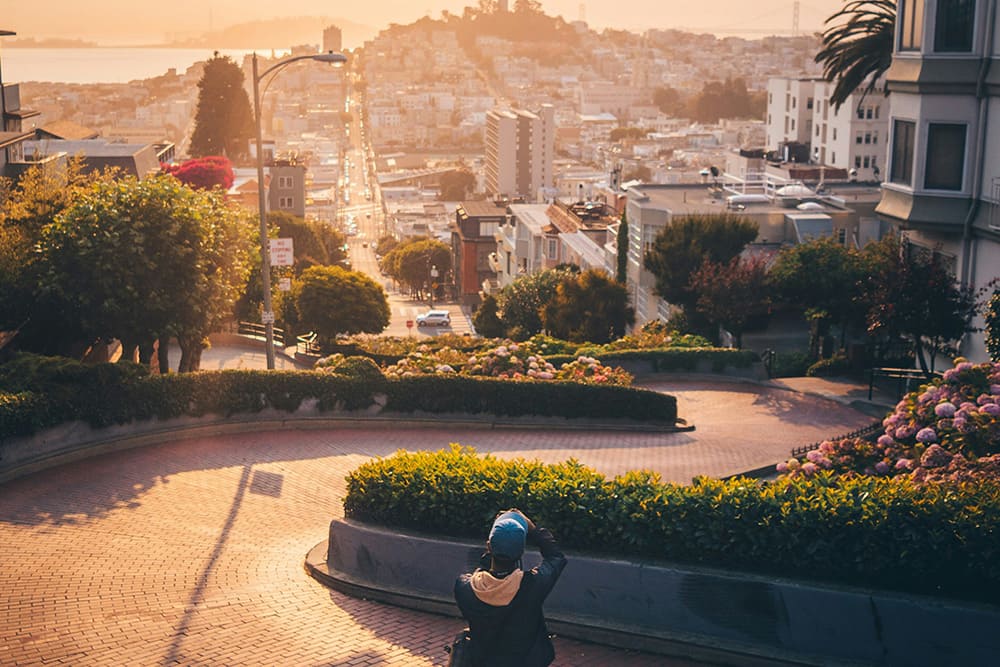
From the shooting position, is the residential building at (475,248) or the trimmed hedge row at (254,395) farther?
the residential building at (475,248)

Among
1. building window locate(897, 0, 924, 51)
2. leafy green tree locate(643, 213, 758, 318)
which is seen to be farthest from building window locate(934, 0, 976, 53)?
leafy green tree locate(643, 213, 758, 318)

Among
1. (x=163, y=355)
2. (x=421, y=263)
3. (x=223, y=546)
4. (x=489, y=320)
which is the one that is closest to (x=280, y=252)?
(x=163, y=355)

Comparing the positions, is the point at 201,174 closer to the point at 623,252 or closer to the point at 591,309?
the point at 623,252

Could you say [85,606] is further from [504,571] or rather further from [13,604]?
[504,571]

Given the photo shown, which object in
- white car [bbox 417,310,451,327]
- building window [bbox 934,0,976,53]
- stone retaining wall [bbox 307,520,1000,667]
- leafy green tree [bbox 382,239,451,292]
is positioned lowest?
leafy green tree [bbox 382,239,451,292]

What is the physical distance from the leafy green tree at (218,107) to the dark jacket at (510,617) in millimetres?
96836

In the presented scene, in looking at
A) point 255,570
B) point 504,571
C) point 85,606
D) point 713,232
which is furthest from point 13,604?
point 713,232

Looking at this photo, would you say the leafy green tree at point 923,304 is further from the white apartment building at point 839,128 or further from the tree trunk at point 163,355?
the white apartment building at point 839,128

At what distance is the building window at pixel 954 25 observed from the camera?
2009cm

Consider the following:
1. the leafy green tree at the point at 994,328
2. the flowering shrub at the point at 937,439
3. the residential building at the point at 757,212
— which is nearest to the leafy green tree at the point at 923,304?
the leafy green tree at the point at 994,328

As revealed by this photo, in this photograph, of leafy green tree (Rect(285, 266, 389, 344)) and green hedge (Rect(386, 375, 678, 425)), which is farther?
leafy green tree (Rect(285, 266, 389, 344))

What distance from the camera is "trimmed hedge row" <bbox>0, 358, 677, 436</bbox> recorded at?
15016mm

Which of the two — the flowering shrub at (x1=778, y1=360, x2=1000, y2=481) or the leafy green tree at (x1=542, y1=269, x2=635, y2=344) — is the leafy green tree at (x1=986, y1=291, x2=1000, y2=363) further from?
the leafy green tree at (x1=542, y1=269, x2=635, y2=344)

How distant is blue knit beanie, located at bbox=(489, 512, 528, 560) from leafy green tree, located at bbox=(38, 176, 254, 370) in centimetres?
1415
